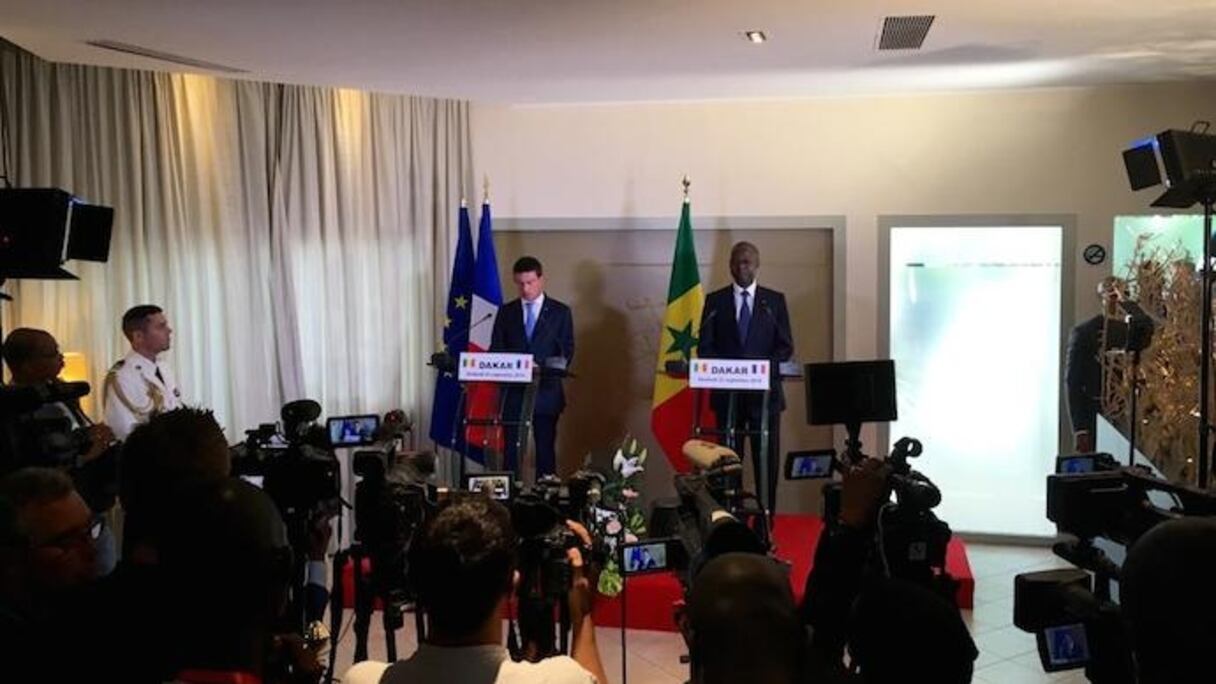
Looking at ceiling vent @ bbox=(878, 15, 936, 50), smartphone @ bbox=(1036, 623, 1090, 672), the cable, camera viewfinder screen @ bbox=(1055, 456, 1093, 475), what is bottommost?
smartphone @ bbox=(1036, 623, 1090, 672)

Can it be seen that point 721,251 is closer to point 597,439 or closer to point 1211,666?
point 597,439

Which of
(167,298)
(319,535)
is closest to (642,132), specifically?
(167,298)

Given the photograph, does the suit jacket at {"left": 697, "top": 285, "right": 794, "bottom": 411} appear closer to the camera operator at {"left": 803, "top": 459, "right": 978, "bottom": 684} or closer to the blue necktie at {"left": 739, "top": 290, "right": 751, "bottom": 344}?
the blue necktie at {"left": 739, "top": 290, "right": 751, "bottom": 344}

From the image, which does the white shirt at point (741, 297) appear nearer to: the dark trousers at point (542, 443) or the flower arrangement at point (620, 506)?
the flower arrangement at point (620, 506)

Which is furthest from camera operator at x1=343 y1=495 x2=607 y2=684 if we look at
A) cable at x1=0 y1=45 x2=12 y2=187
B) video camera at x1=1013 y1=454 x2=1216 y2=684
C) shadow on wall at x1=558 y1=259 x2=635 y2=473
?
shadow on wall at x1=558 y1=259 x2=635 y2=473

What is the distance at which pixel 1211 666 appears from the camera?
1.30 m

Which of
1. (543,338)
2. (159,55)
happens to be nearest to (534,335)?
(543,338)

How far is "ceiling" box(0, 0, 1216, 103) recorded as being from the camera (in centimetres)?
349

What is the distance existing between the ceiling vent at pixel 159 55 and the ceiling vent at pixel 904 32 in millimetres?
2846

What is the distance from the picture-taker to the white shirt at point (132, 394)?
425 centimetres

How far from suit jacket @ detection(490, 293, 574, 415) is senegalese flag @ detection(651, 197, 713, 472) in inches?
22.5

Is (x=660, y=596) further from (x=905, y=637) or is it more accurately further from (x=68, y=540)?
(x=905, y=637)

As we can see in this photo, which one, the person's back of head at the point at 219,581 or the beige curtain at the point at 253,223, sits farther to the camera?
the beige curtain at the point at 253,223

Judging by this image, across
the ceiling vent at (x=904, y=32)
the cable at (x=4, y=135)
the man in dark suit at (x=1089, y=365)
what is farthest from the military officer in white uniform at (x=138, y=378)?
the man in dark suit at (x=1089, y=365)
